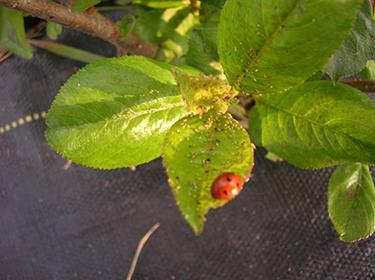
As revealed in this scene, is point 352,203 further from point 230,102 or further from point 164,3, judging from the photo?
point 164,3

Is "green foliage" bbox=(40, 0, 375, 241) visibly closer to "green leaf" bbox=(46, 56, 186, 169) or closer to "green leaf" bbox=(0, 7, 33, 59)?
"green leaf" bbox=(46, 56, 186, 169)

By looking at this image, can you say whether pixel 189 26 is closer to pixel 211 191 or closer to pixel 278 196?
pixel 278 196

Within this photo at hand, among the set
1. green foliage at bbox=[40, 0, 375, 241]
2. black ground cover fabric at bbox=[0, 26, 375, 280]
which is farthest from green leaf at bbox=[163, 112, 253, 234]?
black ground cover fabric at bbox=[0, 26, 375, 280]

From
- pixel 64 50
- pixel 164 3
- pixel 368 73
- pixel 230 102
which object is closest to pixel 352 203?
pixel 368 73

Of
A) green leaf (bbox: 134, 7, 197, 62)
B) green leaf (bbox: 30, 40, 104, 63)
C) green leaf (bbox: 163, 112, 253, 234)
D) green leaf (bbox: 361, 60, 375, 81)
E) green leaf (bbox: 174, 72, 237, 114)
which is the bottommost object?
green leaf (bbox: 30, 40, 104, 63)

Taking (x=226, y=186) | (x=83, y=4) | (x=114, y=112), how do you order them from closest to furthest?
(x=226, y=186) → (x=114, y=112) → (x=83, y=4)

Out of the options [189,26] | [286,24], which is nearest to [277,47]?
[286,24]
